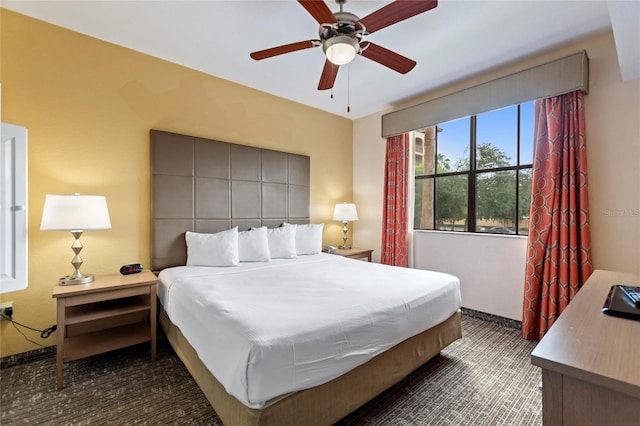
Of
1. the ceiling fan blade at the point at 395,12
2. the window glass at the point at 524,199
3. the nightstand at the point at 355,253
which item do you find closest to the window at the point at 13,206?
the ceiling fan blade at the point at 395,12

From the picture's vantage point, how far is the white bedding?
4.27ft

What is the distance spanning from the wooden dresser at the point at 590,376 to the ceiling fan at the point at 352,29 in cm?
169

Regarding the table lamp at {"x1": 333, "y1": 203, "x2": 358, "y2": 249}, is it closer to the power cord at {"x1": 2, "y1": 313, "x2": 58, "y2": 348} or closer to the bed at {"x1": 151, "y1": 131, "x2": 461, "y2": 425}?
the bed at {"x1": 151, "y1": 131, "x2": 461, "y2": 425}

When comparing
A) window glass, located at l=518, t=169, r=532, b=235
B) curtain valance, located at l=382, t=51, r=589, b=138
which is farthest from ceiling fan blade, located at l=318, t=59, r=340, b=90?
window glass, located at l=518, t=169, r=532, b=235

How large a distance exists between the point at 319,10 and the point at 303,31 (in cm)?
89

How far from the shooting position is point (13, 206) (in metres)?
2.08

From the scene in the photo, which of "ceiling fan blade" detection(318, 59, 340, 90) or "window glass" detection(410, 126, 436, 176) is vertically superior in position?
"ceiling fan blade" detection(318, 59, 340, 90)

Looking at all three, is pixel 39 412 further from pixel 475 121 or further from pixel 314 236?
pixel 475 121

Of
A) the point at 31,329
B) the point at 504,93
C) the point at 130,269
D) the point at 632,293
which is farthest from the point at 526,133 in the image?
the point at 31,329

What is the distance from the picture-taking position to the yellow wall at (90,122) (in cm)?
229

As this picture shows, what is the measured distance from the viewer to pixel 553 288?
2.62 meters


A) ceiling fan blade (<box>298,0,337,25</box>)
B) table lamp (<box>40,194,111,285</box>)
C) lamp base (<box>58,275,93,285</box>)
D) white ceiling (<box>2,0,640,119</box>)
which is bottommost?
lamp base (<box>58,275,93,285</box>)

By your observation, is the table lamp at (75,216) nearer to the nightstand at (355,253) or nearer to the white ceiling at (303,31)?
the white ceiling at (303,31)

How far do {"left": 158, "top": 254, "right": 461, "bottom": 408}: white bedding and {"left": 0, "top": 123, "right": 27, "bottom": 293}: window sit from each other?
38.4 inches
